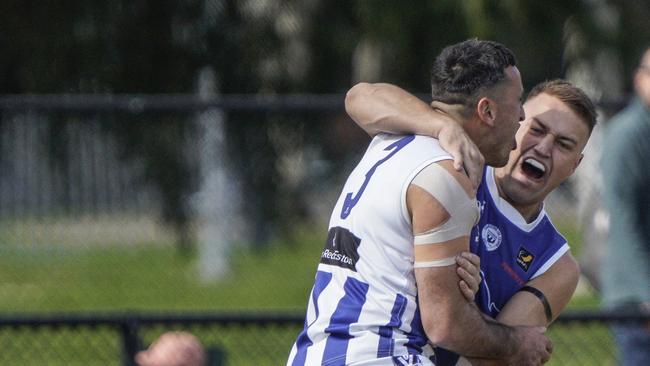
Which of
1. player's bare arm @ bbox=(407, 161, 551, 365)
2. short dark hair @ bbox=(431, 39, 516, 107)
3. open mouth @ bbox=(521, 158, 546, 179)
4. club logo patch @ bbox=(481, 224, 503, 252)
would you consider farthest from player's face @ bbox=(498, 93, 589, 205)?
player's bare arm @ bbox=(407, 161, 551, 365)

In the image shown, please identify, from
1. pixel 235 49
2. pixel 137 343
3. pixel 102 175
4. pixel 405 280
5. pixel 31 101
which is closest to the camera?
pixel 405 280

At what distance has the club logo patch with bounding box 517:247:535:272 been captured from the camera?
3.90 metres

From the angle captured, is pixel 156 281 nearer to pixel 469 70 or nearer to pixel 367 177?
pixel 367 177

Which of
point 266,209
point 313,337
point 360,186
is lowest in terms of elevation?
point 266,209

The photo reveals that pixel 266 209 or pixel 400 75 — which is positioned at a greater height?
pixel 400 75

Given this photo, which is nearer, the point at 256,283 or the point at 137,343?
the point at 137,343

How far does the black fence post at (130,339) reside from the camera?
593 cm

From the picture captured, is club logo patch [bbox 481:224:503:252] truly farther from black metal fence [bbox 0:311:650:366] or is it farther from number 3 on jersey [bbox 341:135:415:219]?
black metal fence [bbox 0:311:650:366]

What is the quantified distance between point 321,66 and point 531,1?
4.47ft

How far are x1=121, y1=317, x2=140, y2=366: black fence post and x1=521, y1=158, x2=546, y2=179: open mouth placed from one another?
2.50 meters

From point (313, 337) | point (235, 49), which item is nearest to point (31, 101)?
point (235, 49)

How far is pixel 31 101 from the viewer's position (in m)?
6.77

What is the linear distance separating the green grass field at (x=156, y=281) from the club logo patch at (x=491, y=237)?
3.07 m

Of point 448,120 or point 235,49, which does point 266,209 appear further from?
point 448,120
